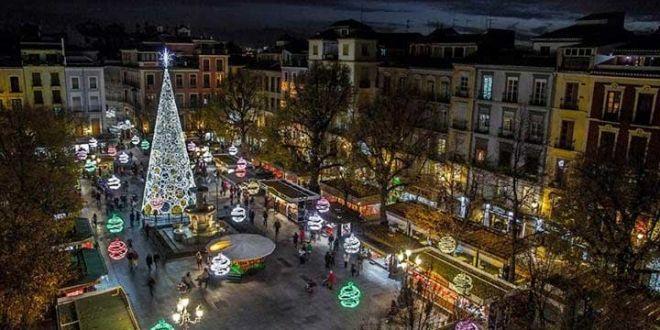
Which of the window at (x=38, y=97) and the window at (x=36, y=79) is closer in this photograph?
the window at (x=36, y=79)

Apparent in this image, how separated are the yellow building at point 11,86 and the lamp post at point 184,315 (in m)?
40.8

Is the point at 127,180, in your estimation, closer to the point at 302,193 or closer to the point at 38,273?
the point at 302,193

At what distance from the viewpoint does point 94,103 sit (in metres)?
60.1

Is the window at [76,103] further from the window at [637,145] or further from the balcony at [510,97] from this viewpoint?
the window at [637,145]

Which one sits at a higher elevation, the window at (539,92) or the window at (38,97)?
the window at (539,92)

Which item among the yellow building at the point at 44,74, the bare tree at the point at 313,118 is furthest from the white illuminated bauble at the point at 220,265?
the yellow building at the point at 44,74

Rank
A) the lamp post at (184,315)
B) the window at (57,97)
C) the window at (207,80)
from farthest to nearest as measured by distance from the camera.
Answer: the window at (207,80) < the window at (57,97) < the lamp post at (184,315)

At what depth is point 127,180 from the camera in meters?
49.8

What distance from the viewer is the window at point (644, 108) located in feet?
96.6

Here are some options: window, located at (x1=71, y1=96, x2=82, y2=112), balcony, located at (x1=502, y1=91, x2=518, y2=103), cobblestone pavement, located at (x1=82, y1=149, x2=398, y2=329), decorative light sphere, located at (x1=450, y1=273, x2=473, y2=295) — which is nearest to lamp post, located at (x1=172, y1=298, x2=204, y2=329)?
cobblestone pavement, located at (x1=82, y1=149, x2=398, y2=329)

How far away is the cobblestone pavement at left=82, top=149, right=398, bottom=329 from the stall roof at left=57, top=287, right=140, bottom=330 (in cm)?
332

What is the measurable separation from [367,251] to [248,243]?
7834 mm

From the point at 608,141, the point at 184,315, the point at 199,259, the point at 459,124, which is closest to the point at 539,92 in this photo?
the point at 608,141

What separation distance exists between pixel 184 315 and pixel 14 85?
1798 inches
